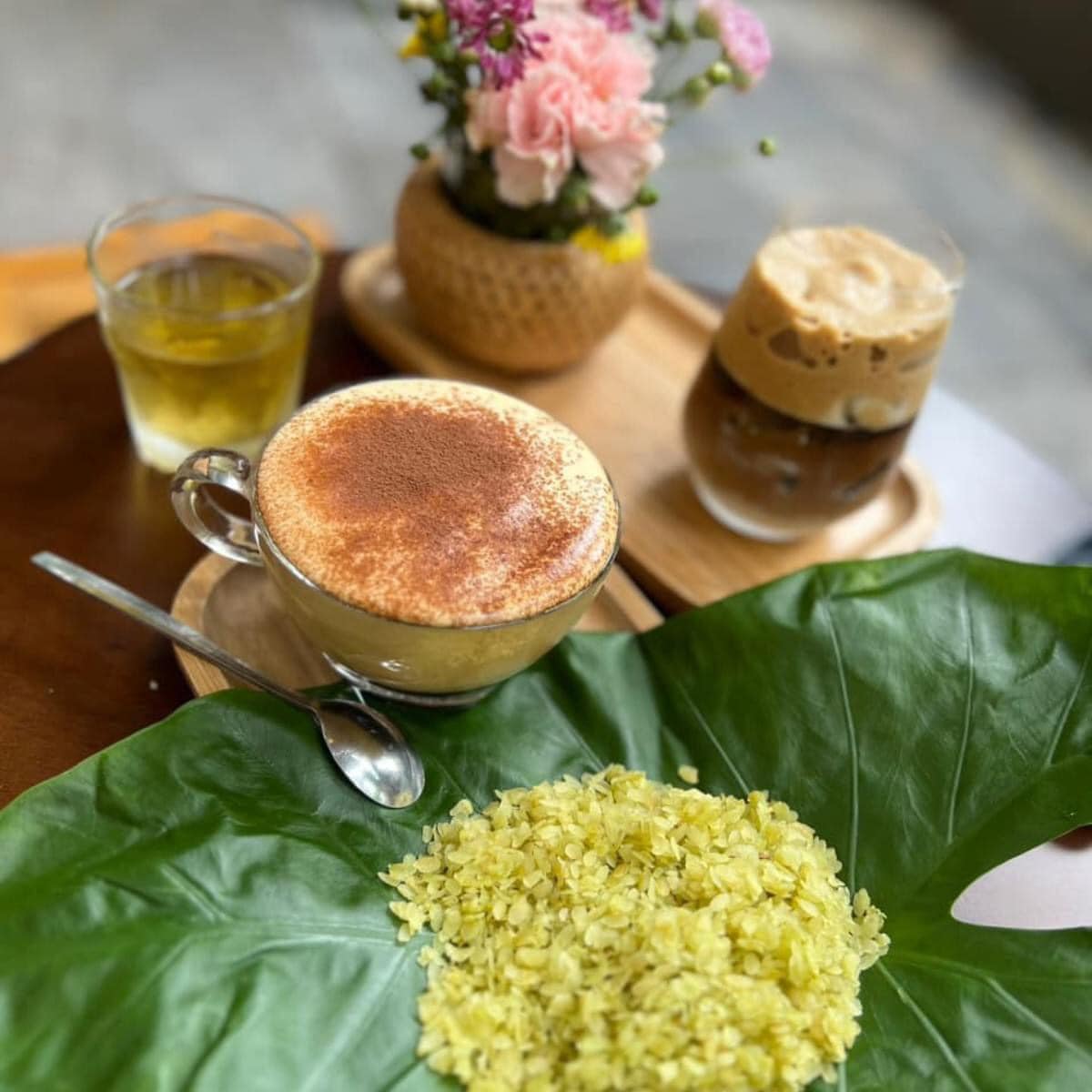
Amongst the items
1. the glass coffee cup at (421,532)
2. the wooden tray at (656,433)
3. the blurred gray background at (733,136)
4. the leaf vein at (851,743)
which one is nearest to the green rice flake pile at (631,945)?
the leaf vein at (851,743)

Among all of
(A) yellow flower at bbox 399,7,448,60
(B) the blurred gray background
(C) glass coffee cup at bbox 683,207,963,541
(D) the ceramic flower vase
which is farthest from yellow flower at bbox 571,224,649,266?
(B) the blurred gray background

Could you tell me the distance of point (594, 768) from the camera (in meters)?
1.06

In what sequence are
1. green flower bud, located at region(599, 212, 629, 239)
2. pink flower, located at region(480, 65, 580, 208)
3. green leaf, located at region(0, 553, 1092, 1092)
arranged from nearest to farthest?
green leaf, located at region(0, 553, 1092, 1092)
pink flower, located at region(480, 65, 580, 208)
green flower bud, located at region(599, 212, 629, 239)

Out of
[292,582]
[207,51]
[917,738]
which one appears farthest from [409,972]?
[207,51]

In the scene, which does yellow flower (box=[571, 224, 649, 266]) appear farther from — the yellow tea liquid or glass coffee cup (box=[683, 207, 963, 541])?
the yellow tea liquid

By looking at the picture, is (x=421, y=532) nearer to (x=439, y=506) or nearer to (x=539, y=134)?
(x=439, y=506)

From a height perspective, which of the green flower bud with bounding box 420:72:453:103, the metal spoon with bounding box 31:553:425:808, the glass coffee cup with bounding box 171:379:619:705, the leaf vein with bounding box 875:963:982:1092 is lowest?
the metal spoon with bounding box 31:553:425:808

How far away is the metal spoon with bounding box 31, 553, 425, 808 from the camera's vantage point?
3.20ft

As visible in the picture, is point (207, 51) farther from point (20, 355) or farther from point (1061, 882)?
point (1061, 882)

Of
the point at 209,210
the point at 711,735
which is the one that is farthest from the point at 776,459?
the point at 209,210

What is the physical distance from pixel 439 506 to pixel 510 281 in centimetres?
53

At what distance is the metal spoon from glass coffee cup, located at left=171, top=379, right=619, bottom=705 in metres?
0.04

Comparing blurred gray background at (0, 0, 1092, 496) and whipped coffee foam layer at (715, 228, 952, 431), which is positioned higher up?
whipped coffee foam layer at (715, 228, 952, 431)

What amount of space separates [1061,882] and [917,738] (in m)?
0.17
